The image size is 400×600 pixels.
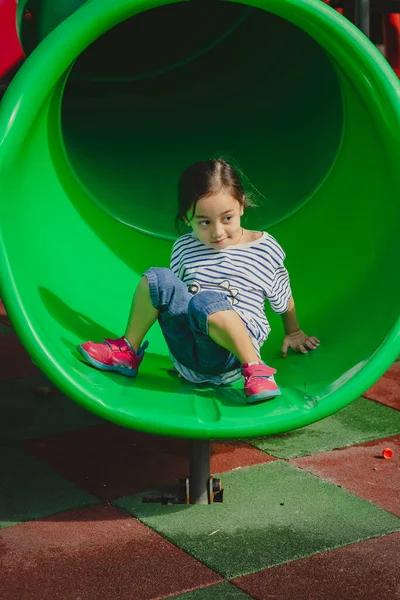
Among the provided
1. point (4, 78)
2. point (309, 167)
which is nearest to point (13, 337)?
point (4, 78)

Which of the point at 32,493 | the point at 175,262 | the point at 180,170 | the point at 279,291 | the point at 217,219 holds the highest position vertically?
the point at 180,170

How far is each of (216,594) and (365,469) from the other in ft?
3.31

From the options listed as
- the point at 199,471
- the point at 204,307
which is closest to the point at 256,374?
the point at 204,307

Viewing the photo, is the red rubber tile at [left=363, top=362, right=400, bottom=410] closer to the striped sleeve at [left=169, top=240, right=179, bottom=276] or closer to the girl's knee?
the striped sleeve at [left=169, top=240, right=179, bottom=276]

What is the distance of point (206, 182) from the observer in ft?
10.5

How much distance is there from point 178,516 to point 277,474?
1.56 feet

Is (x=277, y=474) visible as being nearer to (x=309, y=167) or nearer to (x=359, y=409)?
(x=359, y=409)

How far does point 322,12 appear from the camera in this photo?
282 centimetres

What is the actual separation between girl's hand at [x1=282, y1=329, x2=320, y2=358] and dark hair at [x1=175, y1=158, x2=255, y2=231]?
0.50 m

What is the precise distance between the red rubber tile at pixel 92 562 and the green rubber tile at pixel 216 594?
0.03 meters

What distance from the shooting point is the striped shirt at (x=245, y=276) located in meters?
3.25

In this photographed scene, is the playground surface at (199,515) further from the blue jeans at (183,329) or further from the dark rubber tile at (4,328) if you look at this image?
the dark rubber tile at (4,328)

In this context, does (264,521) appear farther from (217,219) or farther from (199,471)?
(217,219)

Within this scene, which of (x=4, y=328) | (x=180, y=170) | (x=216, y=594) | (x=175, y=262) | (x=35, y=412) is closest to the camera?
(x=216, y=594)
